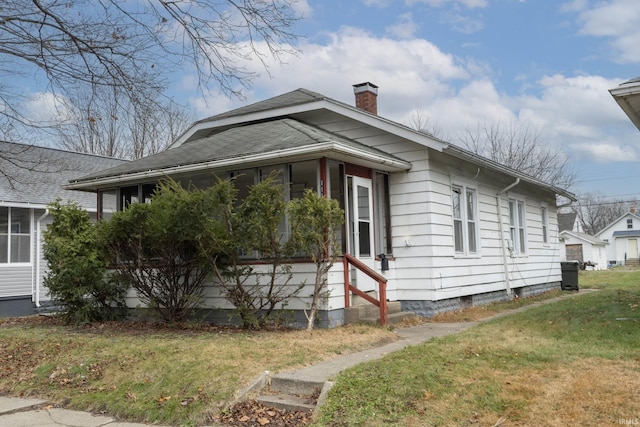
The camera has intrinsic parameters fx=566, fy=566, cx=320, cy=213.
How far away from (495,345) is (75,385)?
5146 mm

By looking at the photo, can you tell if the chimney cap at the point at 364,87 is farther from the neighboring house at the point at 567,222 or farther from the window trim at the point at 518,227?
the neighboring house at the point at 567,222

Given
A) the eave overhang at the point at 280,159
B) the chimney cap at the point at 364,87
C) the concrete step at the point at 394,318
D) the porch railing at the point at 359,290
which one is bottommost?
the concrete step at the point at 394,318

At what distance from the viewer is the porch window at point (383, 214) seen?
1137 cm

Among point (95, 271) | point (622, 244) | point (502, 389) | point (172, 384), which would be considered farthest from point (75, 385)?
point (622, 244)

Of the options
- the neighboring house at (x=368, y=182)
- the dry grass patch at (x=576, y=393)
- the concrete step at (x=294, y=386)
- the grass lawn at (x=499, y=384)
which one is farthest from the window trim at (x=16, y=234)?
the dry grass patch at (x=576, y=393)

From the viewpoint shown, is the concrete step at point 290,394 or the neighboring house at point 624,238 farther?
the neighboring house at point 624,238

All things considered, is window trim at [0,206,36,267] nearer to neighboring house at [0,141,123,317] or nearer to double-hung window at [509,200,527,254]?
neighboring house at [0,141,123,317]

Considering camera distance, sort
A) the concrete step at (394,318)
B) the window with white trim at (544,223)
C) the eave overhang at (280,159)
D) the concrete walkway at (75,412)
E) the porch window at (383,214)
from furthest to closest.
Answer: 1. the window with white trim at (544,223)
2. the porch window at (383,214)
3. the concrete step at (394,318)
4. the eave overhang at (280,159)
5. the concrete walkway at (75,412)

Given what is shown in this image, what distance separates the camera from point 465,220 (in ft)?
41.6

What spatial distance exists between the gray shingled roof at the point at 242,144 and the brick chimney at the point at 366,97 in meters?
2.42

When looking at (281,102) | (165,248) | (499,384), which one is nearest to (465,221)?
(281,102)

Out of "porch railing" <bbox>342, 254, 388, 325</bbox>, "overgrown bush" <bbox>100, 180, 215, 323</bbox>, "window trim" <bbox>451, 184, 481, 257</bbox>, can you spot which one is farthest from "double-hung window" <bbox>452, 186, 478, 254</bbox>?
"overgrown bush" <bbox>100, 180, 215, 323</bbox>

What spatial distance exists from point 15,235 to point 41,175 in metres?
2.89

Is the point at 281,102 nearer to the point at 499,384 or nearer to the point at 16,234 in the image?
the point at 499,384
